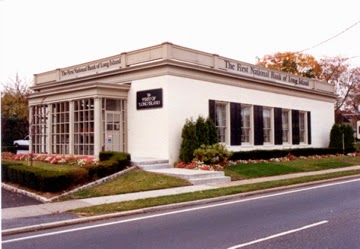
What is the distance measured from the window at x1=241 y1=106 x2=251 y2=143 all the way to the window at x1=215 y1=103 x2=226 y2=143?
5.96 feet

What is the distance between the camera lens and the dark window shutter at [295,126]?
1102 inches

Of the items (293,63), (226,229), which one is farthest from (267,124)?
(293,63)

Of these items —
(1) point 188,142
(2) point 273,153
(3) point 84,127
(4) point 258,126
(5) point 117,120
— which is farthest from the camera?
(4) point 258,126

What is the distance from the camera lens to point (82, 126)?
20.5 m

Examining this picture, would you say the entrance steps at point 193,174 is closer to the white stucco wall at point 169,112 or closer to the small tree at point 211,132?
the white stucco wall at point 169,112

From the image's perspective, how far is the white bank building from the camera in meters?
19.4

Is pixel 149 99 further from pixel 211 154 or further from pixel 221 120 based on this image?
pixel 221 120

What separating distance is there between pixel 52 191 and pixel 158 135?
769cm

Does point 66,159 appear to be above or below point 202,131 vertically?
below

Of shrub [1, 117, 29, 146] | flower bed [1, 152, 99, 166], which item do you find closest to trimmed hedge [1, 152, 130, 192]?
flower bed [1, 152, 99, 166]

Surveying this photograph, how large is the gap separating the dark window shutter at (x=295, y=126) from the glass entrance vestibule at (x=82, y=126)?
13163 millimetres

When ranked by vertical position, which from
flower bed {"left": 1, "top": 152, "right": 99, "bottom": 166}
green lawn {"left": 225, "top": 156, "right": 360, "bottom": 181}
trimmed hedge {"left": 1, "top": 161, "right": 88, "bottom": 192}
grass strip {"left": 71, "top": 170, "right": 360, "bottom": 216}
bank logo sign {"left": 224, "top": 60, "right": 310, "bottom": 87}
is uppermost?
bank logo sign {"left": 224, "top": 60, "right": 310, "bottom": 87}

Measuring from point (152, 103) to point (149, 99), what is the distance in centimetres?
32

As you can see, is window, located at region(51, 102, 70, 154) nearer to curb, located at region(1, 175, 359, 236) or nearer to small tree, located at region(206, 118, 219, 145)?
small tree, located at region(206, 118, 219, 145)
